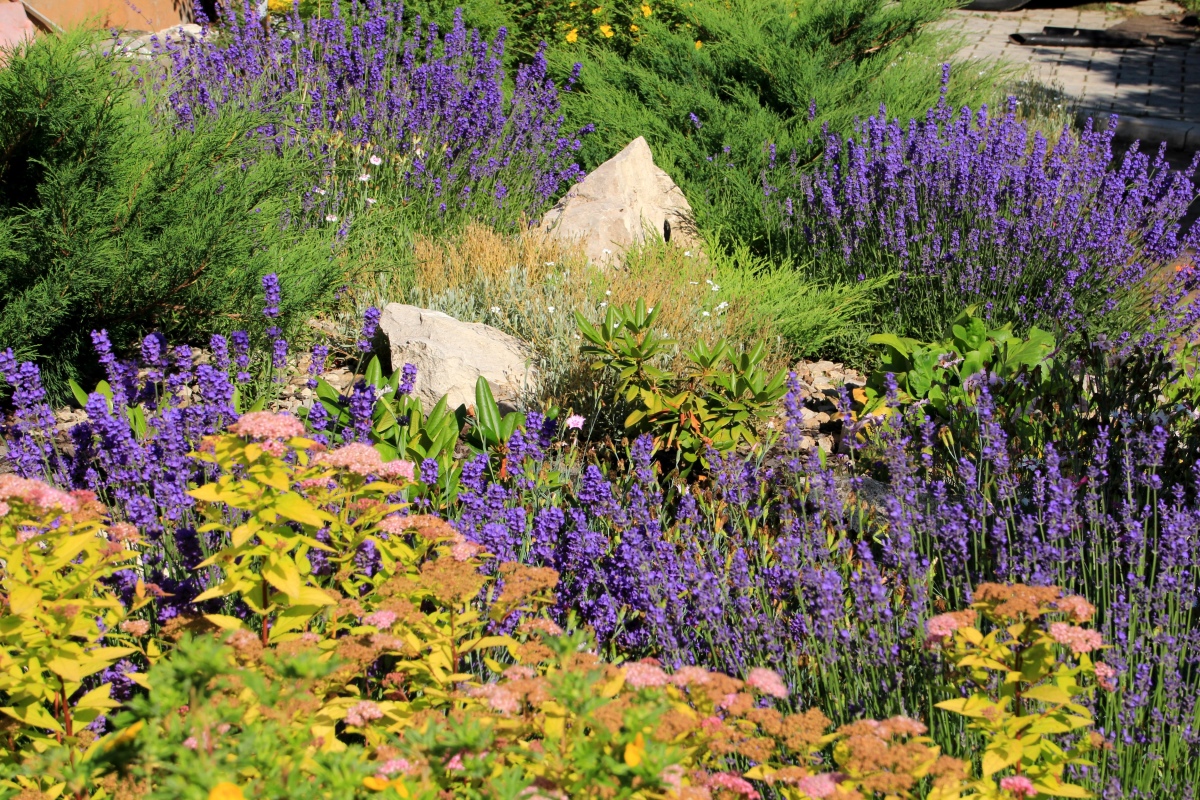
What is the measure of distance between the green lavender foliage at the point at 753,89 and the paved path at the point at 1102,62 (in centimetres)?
196

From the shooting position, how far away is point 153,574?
103 inches

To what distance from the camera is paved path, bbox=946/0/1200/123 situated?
990cm

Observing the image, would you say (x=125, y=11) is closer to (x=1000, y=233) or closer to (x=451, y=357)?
(x=451, y=357)

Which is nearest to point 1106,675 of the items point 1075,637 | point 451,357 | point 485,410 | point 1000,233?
point 1075,637

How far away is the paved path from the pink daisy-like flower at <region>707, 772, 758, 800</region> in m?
8.26

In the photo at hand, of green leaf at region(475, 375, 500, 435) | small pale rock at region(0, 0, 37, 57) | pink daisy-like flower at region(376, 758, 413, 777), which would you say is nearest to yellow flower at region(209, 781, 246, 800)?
pink daisy-like flower at region(376, 758, 413, 777)

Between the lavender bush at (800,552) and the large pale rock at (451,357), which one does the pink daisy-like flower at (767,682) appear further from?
the large pale rock at (451,357)

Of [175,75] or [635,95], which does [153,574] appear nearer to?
[175,75]

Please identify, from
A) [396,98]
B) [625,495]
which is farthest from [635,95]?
[625,495]

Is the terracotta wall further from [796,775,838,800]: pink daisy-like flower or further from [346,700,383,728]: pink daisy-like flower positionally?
[796,775,838,800]: pink daisy-like flower

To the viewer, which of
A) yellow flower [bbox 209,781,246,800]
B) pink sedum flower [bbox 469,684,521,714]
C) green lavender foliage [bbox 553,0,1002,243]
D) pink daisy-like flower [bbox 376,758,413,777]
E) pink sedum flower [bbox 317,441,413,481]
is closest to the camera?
yellow flower [bbox 209,781,246,800]

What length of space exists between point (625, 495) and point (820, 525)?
3.02 feet

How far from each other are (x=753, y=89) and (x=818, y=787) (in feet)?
20.2

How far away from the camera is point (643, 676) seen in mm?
1741
